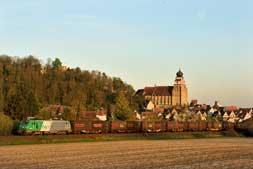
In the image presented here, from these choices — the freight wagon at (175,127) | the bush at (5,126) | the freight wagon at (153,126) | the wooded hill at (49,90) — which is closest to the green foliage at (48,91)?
the wooded hill at (49,90)

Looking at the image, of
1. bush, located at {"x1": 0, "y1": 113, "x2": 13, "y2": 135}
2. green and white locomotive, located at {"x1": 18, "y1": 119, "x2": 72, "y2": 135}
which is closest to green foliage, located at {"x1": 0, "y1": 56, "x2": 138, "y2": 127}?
bush, located at {"x1": 0, "y1": 113, "x2": 13, "y2": 135}

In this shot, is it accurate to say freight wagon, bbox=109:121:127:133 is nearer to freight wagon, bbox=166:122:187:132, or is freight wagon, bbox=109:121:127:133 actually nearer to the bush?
freight wagon, bbox=166:122:187:132

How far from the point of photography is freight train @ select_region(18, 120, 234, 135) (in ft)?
218

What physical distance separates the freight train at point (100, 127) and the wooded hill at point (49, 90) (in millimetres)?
23826

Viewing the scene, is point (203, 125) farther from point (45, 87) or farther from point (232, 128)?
point (45, 87)

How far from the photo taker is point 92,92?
174 meters

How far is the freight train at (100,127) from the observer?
66.4m

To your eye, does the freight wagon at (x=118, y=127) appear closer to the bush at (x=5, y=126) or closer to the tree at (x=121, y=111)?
the bush at (x=5, y=126)

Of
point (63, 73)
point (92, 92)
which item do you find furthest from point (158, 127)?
point (63, 73)

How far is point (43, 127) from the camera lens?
67500 millimetres

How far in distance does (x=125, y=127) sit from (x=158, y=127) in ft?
31.9

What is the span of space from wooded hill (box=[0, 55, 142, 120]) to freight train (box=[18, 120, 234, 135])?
2383 centimetres

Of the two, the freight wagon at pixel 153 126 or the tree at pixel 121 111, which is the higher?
the tree at pixel 121 111

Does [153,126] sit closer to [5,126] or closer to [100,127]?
[100,127]
